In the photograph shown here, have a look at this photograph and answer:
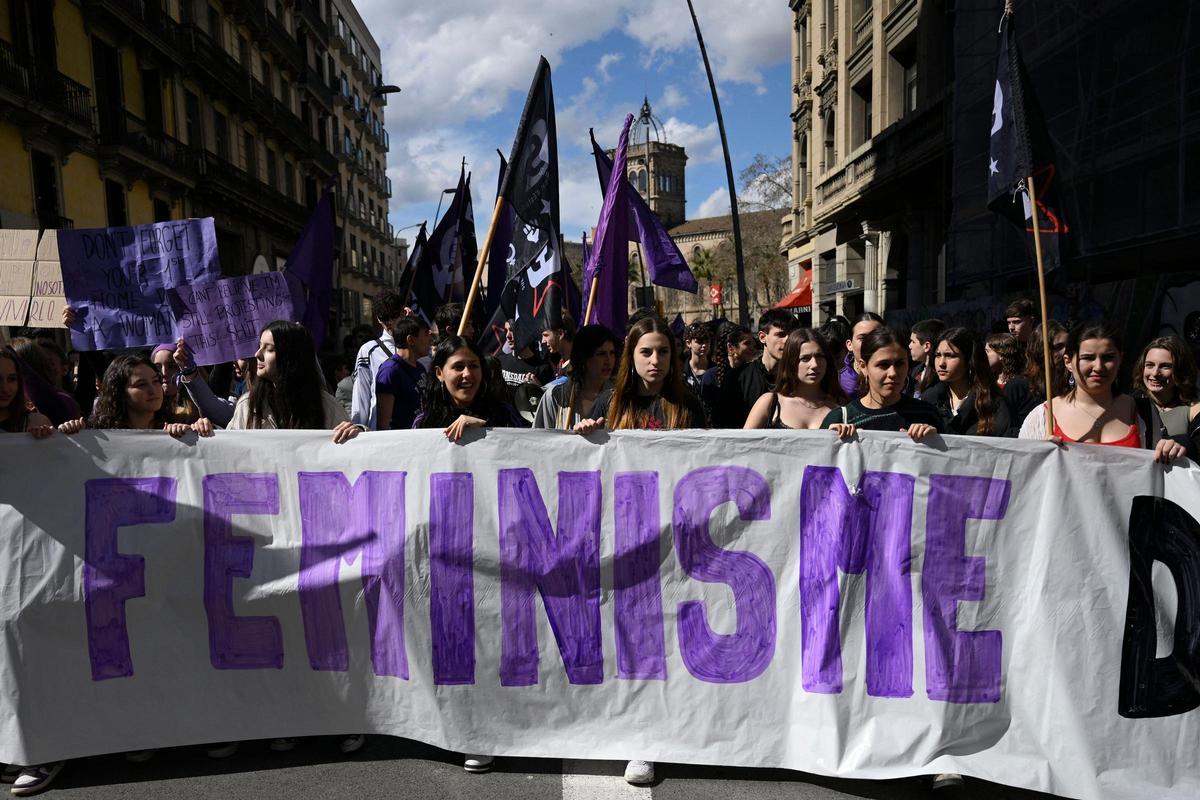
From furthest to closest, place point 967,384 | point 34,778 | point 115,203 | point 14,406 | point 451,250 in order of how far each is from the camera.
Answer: point 115,203 < point 451,250 < point 967,384 < point 14,406 < point 34,778

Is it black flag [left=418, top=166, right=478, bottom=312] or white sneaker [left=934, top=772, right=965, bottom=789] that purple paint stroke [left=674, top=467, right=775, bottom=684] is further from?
black flag [left=418, top=166, right=478, bottom=312]

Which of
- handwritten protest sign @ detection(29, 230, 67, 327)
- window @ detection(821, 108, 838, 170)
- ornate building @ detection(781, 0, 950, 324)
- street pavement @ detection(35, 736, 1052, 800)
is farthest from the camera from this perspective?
window @ detection(821, 108, 838, 170)

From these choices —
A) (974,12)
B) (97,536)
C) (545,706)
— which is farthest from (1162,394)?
→ (974,12)

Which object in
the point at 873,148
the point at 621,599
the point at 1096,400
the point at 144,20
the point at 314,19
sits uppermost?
the point at 314,19

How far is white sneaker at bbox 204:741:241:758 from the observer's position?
10.9ft

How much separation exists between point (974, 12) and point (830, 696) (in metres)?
14.3

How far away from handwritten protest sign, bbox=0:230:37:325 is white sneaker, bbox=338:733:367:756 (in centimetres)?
424

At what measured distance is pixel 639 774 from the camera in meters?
3.07

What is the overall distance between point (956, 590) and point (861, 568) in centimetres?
34

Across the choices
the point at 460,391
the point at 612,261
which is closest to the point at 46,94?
the point at 612,261

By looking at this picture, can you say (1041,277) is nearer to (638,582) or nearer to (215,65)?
(638,582)

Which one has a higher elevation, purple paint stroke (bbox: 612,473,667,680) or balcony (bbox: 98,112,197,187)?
balcony (bbox: 98,112,197,187)

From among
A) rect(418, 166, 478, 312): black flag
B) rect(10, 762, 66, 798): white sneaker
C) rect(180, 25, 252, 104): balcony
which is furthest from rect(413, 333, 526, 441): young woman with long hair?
rect(180, 25, 252, 104): balcony

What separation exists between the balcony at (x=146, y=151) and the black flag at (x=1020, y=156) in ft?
66.3
